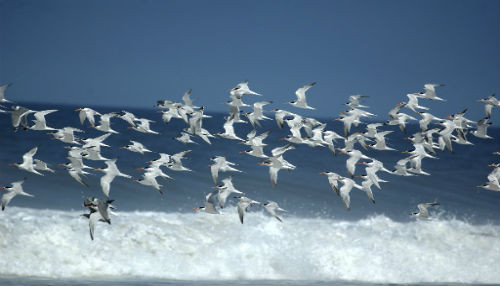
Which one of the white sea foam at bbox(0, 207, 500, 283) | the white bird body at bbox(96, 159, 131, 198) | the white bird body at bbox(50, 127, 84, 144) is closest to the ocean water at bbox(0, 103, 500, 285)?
the white sea foam at bbox(0, 207, 500, 283)

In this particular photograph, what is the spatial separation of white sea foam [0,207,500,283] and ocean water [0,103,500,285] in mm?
33

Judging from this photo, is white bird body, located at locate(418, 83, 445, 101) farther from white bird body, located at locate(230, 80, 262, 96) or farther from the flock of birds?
white bird body, located at locate(230, 80, 262, 96)

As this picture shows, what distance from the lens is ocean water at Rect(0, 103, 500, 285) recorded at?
16.2m

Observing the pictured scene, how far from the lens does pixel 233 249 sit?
1784 centimetres

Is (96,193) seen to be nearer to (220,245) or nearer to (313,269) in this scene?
(220,245)

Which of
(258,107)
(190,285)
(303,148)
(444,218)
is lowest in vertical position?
(190,285)

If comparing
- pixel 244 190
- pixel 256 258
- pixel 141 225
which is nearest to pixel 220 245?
pixel 256 258

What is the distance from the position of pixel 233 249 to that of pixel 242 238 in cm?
81

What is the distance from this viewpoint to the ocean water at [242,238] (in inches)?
640

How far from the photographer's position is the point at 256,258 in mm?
17438

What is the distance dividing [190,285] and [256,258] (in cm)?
276

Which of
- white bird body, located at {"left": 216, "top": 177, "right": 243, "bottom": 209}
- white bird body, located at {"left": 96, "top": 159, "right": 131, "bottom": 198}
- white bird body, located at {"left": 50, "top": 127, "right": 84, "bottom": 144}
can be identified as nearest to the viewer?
white bird body, located at {"left": 216, "top": 177, "right": 243, "bottom": 209}

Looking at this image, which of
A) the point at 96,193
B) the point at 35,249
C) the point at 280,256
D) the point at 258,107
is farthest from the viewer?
the point at 96,193

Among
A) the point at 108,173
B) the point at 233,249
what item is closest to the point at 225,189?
the point at 233,249
